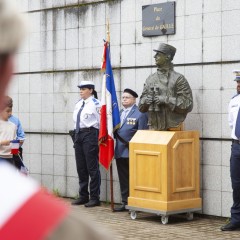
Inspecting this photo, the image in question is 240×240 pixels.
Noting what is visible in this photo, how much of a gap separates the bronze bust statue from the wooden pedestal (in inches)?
8.1

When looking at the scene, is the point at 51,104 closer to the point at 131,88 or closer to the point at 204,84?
the point at 131,88

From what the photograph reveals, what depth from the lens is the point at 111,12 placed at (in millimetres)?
11422

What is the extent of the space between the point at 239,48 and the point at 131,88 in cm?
204

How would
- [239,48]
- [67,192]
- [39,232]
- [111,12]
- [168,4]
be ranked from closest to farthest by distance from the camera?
1. [39,232]
2. [239,48]
3. [168,4]
4. [111,12]
5. [67,192]

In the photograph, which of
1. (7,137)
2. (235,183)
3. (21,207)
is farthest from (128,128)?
(21,207)

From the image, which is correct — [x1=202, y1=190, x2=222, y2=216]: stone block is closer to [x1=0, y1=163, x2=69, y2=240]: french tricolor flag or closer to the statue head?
the statue head

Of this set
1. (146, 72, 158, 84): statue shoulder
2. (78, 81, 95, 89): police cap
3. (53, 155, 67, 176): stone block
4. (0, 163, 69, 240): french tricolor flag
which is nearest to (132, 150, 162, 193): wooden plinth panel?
(146, 72, 158, 84): statue shoulder

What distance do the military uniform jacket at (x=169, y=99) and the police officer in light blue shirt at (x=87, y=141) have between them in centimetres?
153

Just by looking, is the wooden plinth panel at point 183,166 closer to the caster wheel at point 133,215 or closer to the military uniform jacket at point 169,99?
the military uniform jacket at point 169,99

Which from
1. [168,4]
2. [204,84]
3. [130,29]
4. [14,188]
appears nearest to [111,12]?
[130,29]

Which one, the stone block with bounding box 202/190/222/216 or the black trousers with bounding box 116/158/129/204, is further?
the black trousers with bounding box 116/158/129/204

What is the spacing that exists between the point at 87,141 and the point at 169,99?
6.80 ft

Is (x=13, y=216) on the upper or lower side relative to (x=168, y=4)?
lower

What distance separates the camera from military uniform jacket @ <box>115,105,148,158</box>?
33.8 ft
